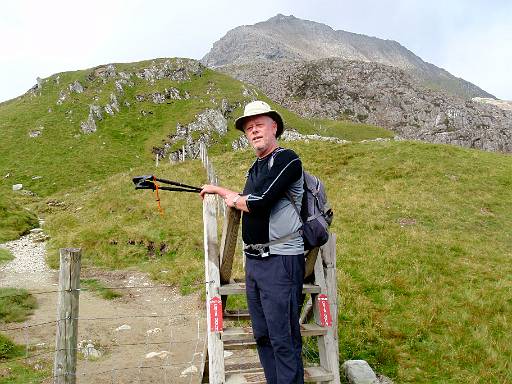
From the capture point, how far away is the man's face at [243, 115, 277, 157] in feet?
16.3

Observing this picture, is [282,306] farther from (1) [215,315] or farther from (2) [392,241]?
(2) [392,241]

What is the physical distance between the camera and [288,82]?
17338 centimetres

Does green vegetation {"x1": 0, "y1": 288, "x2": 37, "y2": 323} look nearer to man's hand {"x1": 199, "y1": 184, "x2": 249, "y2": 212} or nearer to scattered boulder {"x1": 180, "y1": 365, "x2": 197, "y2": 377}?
scattered boulder {"x1": 180, "y1": 365, "x2": 197, "y2": 377}

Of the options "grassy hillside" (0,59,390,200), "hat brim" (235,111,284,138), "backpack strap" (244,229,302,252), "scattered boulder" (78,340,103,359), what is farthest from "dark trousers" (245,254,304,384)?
"grassy hillside" (0,59,390,200)

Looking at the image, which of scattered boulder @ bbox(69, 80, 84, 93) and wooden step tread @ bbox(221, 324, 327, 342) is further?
scattered boulder @ bbox(69, 80, 84, 93)

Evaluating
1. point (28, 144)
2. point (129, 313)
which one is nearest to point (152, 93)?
point (28, 144)

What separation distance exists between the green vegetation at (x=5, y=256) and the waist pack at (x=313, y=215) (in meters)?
16.2

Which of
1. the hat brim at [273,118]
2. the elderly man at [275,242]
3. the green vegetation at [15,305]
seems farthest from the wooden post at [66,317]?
the green vegetation at [15,305]

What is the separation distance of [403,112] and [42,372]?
166902 mm

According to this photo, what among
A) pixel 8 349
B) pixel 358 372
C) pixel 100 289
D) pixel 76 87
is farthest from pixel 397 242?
pixel 76 87

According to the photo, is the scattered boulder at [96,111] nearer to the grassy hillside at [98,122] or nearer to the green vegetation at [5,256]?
the grassy hillside at [98,122]

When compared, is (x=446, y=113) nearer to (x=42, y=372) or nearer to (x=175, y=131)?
(x=175, y=131)

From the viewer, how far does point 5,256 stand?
17.5 meters

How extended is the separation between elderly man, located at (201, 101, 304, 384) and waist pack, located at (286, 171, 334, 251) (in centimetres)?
12
